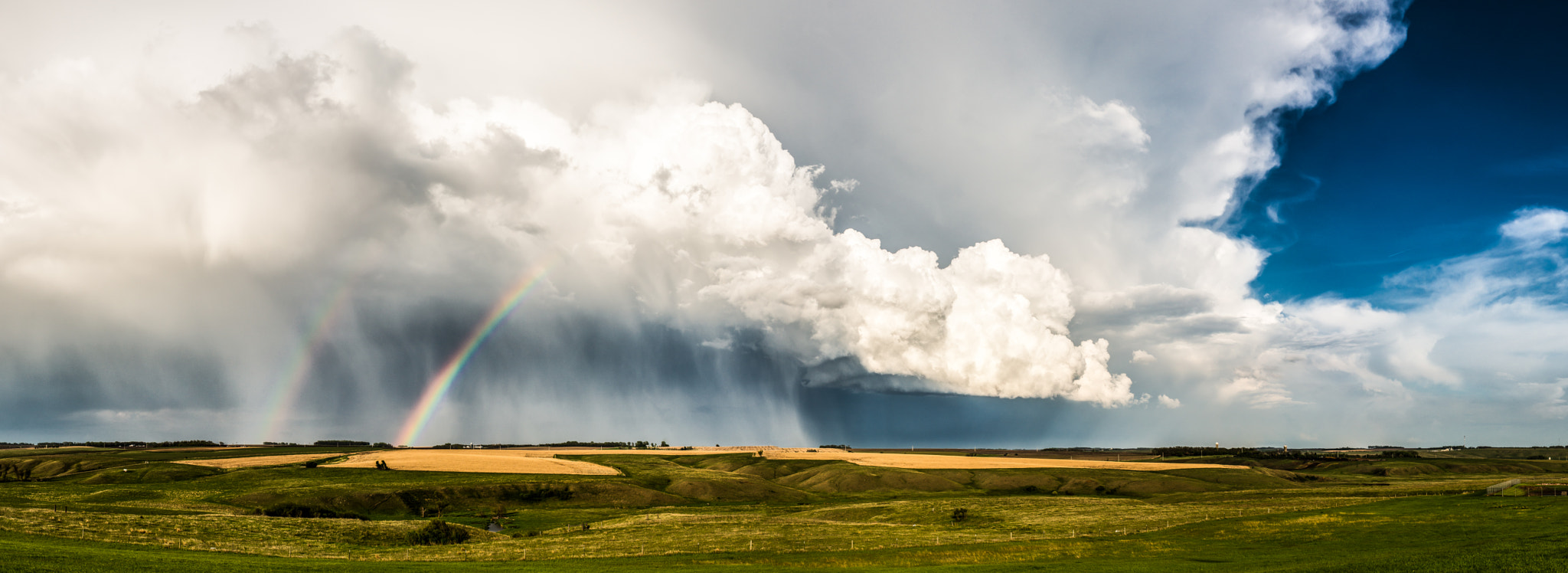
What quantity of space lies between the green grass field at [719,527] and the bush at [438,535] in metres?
1.92

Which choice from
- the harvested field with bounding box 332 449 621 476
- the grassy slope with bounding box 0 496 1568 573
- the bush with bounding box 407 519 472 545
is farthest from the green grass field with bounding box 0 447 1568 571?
the harvested field with bounding box 332 449 621 476

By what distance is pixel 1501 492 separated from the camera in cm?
9638

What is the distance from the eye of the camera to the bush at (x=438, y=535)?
82944 millimetres

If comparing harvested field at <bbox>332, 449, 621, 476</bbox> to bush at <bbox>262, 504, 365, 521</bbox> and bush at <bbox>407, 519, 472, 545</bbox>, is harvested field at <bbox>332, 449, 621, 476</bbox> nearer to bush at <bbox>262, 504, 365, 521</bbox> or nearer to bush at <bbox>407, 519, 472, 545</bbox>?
bush at <bbox>262, 504, 365, 521</bbox>

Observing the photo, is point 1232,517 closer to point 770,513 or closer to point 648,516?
point 770,513

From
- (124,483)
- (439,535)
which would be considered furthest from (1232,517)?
(124,483)

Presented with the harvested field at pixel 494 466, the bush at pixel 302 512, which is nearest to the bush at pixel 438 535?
the bush at pixel 302 512

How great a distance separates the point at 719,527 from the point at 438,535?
102 ft

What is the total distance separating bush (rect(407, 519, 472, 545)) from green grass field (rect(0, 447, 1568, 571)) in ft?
6.31

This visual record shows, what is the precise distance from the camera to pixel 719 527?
9319cm

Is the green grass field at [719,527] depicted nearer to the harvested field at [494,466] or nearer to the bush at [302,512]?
the bush at [302,512]

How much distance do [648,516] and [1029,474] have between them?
11884 centimetres

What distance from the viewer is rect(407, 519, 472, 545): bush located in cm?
8294

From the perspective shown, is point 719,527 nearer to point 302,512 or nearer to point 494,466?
point 302,512
